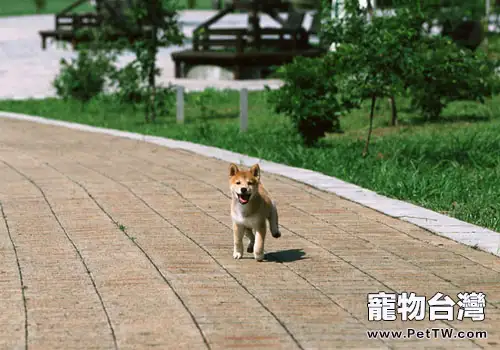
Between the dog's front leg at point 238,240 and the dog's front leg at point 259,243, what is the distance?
0.40 feet

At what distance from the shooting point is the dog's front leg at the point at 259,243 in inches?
327

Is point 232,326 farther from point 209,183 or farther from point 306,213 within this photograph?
point 209,183

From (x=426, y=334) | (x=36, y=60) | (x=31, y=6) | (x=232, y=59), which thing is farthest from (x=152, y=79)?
(x=31, y=6)

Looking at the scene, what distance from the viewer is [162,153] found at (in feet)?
53.6

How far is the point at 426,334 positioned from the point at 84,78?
62.6ft

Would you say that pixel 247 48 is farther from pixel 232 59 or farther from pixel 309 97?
pixel 309 97

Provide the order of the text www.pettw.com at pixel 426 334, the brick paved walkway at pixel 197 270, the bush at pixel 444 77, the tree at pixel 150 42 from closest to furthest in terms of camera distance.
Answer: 1. the text www.pettw.com at pixel 426 334
2. the brick paved walkway at pixel 197 270
3. the bush at pixel 444 77
4. the tree at pixel 150 42

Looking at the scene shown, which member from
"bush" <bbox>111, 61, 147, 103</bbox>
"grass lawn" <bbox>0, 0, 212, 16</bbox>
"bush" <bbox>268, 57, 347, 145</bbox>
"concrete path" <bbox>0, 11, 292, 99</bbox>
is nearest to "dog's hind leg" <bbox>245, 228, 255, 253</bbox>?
"bush" <bbox>268, 57, 347, 145</bbox>

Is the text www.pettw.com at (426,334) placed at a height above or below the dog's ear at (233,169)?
below

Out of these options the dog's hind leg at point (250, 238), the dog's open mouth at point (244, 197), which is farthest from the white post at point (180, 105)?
the dog's open mouth at point (244, 197)

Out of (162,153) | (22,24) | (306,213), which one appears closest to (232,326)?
(306,213)

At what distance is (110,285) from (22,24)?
166 feet

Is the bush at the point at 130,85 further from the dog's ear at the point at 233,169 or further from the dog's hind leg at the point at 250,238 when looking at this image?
the dog's ear at the point at 233,169

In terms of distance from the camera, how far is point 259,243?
27.8ft
